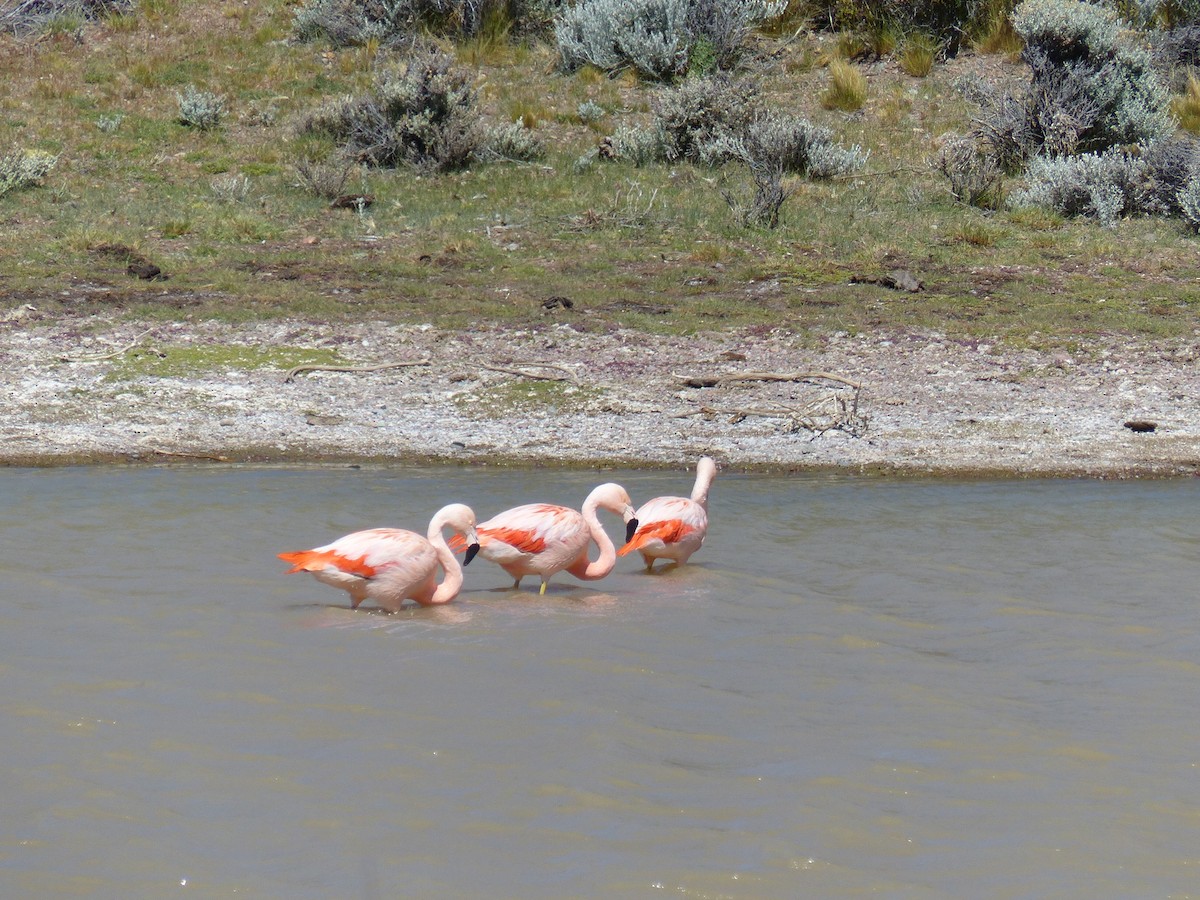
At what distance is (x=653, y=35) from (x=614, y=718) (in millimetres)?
15814

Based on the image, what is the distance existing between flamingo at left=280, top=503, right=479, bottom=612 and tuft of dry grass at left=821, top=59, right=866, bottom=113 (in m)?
13.6

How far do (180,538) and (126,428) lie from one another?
97.9 inches

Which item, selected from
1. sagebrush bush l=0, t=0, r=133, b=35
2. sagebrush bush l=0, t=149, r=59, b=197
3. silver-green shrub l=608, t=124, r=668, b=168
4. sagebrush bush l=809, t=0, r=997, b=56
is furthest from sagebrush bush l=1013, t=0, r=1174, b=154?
sagebrush bush l=0, t=0, r=133, b=35

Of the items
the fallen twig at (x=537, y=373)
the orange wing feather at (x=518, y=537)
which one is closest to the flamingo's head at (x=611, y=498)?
the orange wing feather at (x=518, y=537)

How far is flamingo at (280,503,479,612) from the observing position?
5.27m

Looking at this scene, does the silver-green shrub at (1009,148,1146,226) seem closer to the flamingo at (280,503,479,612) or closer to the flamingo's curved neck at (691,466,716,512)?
the flamingo's curved neck at (691,466,716,512)

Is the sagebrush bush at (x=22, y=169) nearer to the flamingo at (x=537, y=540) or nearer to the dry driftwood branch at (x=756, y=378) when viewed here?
the dry driftwood branch at (x=756, y=378)

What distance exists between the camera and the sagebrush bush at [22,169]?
13.5 meters

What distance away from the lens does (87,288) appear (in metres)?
11.0

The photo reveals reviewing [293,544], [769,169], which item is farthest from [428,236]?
[293,544]

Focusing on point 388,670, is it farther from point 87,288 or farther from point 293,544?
point 87,288

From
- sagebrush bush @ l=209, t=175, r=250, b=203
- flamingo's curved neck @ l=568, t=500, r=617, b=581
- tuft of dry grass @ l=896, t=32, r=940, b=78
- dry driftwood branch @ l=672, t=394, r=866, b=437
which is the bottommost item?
dry driftwood branch @ l=672, t=394, r=866, b=437

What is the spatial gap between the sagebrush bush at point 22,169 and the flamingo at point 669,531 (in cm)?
960

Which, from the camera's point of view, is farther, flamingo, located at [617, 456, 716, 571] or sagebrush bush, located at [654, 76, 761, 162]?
sagebrush bush, located at [654, 76, 761, 162]
